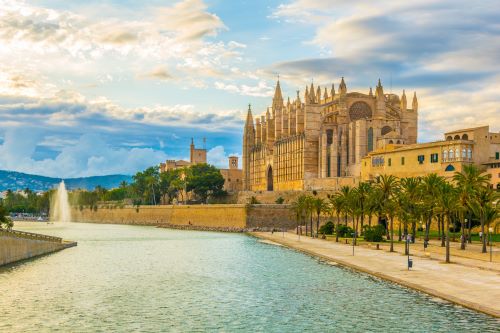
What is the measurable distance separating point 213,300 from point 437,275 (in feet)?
40.4

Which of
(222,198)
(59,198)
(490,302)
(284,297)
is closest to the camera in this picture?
(490,302)

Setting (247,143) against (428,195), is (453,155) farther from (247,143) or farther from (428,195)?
(247,143)

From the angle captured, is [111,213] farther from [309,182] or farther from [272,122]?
[309,182]

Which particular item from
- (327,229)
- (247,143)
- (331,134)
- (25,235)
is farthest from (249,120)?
(25,235)

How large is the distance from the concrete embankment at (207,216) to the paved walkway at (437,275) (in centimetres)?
4143

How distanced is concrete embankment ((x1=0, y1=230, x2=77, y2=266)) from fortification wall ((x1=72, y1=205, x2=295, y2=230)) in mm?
40497

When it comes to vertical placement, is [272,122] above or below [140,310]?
above

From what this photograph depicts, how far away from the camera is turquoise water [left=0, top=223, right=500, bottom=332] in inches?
925

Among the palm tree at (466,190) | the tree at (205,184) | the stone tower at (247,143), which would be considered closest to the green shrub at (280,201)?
the tree at (205,184)

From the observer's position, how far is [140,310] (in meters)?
26.7

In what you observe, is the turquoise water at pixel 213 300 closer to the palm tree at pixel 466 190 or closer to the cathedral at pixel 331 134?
the palm tree at pixel 466 190

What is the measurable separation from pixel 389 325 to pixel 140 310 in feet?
33.1

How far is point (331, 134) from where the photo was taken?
11075 cm

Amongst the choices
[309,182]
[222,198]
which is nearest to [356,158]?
[309,182]
